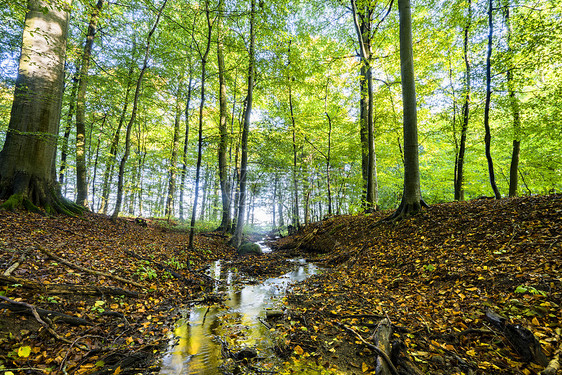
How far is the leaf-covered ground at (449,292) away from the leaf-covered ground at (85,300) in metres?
2.44

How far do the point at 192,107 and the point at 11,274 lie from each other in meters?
18.2

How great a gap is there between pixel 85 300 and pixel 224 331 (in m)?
2.41

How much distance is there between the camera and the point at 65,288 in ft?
12.2

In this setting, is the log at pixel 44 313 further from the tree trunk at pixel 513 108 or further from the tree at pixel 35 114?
the tree trunk at pixel 513 108

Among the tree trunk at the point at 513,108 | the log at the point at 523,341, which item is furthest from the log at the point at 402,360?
the tree trunk at the point at 513,108

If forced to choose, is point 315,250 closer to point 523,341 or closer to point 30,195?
point 523,341

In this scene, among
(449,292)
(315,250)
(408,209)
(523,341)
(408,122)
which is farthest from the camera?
(315,250)

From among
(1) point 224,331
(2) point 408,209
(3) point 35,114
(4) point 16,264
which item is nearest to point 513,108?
(2) point 408,209

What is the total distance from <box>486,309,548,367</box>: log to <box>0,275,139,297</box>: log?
5.96 m

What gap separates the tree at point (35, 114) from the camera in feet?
22.1

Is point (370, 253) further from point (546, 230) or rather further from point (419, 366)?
point (419, 366)

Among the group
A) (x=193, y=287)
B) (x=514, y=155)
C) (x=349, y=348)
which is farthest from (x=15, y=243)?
(x=514, y=155)

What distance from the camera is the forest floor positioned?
271 cm

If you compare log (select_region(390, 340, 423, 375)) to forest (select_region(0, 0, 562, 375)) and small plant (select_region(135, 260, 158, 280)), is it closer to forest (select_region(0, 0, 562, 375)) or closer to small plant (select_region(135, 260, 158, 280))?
forest (select_region(0, 0, 562, 375))
